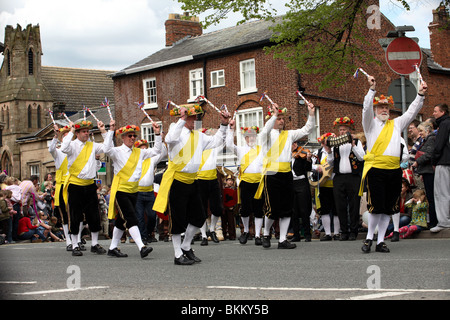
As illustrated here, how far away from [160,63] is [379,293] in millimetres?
34185

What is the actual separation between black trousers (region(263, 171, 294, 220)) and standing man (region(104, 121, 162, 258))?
2001mm

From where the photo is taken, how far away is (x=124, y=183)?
11312 mm

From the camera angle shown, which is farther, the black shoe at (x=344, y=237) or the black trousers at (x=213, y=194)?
the black trousers at (x=213, y=194)

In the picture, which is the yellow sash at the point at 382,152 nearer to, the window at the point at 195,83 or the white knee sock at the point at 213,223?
the white knee sock at the point at 213,223

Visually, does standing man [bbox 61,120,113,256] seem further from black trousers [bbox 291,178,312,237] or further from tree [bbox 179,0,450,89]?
tree [bbox 179,0,450,89]

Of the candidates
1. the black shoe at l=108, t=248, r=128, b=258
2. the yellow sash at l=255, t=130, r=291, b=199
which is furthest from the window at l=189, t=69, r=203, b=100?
the black shoe at l=108, t=248, r=128, b=258

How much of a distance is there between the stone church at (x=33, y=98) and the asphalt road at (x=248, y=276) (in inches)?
1621

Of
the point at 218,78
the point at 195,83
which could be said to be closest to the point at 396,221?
the point at 218,78

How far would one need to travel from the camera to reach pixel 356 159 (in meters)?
13.2

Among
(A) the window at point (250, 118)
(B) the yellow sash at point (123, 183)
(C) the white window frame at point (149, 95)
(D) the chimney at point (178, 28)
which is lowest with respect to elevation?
(B) the yellow sash at point (123, 183)

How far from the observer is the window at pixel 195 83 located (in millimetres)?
37812

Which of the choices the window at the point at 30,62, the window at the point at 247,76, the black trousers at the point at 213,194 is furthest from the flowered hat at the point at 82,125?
the window at the point at 30,62
